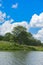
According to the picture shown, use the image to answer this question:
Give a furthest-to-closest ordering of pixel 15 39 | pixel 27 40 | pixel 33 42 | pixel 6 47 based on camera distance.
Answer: pixel 33 42
pixel 27 40
pixel 15 39
pixel 6 47

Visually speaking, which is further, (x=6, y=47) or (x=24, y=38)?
(x=24, y=38)

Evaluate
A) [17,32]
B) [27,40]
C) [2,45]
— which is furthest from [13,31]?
[2,45]

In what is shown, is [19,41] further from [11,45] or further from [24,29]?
[11,45]

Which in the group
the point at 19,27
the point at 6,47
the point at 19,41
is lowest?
the point at 6,47

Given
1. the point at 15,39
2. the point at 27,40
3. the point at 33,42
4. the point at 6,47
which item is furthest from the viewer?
the point at 33,42

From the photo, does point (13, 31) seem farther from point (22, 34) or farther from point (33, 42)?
point (33, 42)

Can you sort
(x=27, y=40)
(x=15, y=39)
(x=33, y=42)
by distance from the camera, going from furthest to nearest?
(x=33, y=42) < (x=27, y=40) < (x=15, y=39)

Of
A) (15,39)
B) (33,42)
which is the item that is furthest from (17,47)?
(33,42)

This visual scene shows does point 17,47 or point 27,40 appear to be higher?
point 27,40

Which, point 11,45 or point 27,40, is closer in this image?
point 11,45

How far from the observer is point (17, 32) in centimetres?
16412

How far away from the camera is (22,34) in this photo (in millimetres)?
164750

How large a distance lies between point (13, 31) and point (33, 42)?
126ft

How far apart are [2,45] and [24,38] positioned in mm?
42470
